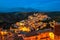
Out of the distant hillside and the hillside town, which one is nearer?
the hillside town

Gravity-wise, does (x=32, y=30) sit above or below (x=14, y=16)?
below

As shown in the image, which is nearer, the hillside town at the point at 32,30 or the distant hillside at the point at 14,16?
the hillside town at the point at 32,30

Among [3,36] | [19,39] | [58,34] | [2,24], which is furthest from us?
[2,24]

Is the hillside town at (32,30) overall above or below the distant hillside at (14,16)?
below

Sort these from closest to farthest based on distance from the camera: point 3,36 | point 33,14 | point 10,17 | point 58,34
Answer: point 58,34 → point 3,36 → point 10,17 → point 33,14

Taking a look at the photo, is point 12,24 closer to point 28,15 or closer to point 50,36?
point 28,15

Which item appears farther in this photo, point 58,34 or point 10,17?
point 10,17

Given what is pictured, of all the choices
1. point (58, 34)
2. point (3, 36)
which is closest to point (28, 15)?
point (3, 36)

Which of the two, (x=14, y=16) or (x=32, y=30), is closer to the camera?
(x=32, y=30)

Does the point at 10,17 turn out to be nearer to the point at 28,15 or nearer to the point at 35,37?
the point at 28,15

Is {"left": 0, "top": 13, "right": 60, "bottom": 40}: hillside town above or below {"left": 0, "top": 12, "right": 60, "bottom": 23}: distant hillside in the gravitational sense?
below

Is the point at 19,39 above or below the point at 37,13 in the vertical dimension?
below
